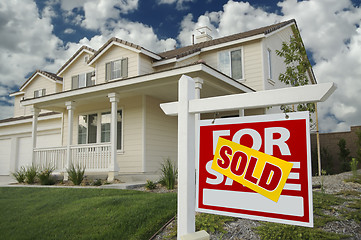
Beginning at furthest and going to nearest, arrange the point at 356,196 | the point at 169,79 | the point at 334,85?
the point at 169,79, the point at 356,196, the point at 334,85

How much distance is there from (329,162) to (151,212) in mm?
9911

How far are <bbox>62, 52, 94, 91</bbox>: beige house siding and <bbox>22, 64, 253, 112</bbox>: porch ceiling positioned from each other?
3.33m

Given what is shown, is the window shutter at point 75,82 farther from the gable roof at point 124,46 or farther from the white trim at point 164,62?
the white trim at point 164,62

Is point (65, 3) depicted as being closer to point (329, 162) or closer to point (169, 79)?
point (169, 79)

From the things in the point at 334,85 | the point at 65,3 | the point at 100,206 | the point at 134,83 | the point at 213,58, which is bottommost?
the point at 100,206

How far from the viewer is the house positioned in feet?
30.8

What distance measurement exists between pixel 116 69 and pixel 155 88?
137 inches

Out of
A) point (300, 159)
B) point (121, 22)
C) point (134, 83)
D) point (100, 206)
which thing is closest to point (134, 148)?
point (134, 83)

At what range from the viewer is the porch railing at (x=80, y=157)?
9.59 metres

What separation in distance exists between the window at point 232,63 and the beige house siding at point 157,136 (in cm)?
298

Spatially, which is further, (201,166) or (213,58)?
(213,58)

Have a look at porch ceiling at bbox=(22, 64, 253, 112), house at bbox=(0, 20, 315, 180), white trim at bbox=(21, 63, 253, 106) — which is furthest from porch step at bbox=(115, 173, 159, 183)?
white trim at bbox=(21, 63, 253, 106)

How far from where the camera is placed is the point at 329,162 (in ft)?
39.9

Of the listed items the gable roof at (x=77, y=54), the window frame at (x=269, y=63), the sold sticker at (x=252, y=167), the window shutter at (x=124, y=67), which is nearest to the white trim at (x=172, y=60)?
the window shutter at (x=124, y=67)
